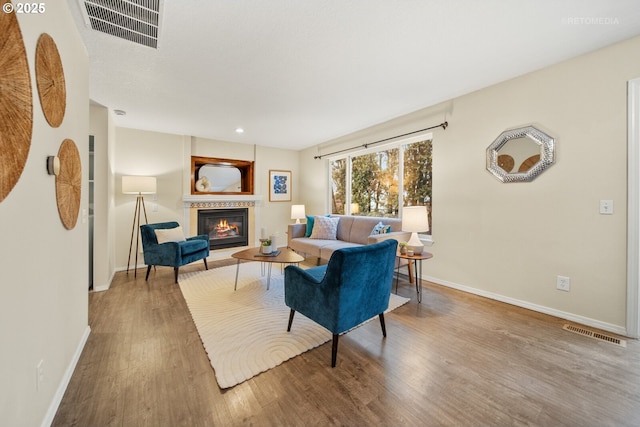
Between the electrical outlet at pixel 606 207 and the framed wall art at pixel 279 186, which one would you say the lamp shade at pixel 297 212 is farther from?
the electrical outlet at pixel 606 207

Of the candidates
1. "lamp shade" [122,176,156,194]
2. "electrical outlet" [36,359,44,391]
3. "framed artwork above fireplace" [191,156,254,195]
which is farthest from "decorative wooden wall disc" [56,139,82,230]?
"framed artwork above fireplace" [191,156,254,195]

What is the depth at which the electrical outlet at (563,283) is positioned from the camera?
245 cm

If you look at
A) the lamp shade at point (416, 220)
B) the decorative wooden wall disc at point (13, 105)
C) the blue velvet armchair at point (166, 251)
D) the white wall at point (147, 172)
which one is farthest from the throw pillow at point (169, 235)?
the lamp shade at point (416, 220)

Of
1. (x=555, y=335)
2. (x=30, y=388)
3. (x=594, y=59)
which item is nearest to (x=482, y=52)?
(x=594, y=59)

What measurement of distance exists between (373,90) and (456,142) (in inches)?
50.7

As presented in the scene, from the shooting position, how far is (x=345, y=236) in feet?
14.7

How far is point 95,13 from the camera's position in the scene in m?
1.73

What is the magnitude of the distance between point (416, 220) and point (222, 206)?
3939 mm

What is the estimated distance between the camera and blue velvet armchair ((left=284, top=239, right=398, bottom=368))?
5.75ft

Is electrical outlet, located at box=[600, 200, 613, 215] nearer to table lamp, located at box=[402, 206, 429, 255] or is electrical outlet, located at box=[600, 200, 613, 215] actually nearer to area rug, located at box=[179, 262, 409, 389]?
table lamp, located at box=[402, 206, 429, 255]

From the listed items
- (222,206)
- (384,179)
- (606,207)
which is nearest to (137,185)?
(222,206)

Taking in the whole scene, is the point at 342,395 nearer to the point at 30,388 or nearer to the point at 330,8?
the point at 30,388

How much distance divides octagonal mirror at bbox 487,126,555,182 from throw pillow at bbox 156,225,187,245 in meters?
4.31

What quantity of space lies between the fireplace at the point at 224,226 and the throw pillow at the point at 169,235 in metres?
1.19
